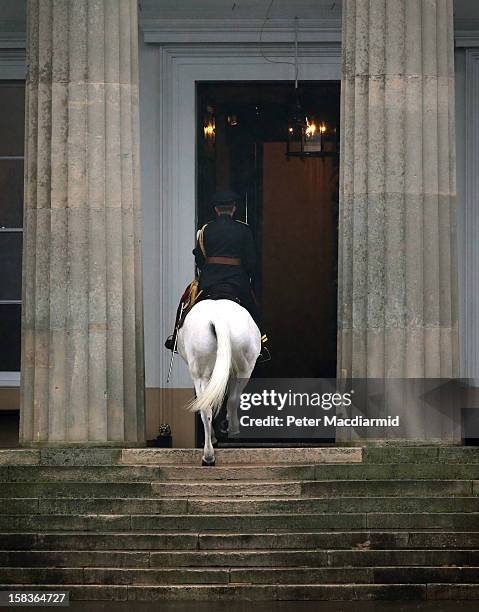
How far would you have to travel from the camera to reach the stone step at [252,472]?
16.5 meters

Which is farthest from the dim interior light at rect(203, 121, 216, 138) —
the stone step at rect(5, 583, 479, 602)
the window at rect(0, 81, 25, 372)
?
the stone step at rect(5, 583, 479, 602)

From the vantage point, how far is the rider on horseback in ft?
59.9

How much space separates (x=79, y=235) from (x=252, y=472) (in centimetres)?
301

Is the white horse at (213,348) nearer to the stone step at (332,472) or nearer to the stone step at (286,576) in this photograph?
the stone step at (332,472)

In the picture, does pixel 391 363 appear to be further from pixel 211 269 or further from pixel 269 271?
pixel 269 271

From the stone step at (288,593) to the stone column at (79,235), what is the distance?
3.00 m

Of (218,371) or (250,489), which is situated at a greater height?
(218,371)

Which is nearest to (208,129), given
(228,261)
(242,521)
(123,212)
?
(228,261)

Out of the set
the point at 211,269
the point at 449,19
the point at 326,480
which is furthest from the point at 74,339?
the point at 449,19

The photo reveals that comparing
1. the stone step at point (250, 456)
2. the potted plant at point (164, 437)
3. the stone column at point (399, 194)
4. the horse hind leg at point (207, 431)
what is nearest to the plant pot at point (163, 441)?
the potted plant at point (164, 437)

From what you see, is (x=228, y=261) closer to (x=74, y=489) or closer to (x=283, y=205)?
(x=74, y=489)

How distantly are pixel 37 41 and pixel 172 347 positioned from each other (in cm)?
349

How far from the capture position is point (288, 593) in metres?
14.6

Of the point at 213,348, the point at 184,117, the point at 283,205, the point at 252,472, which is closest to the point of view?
the point at 252,472
